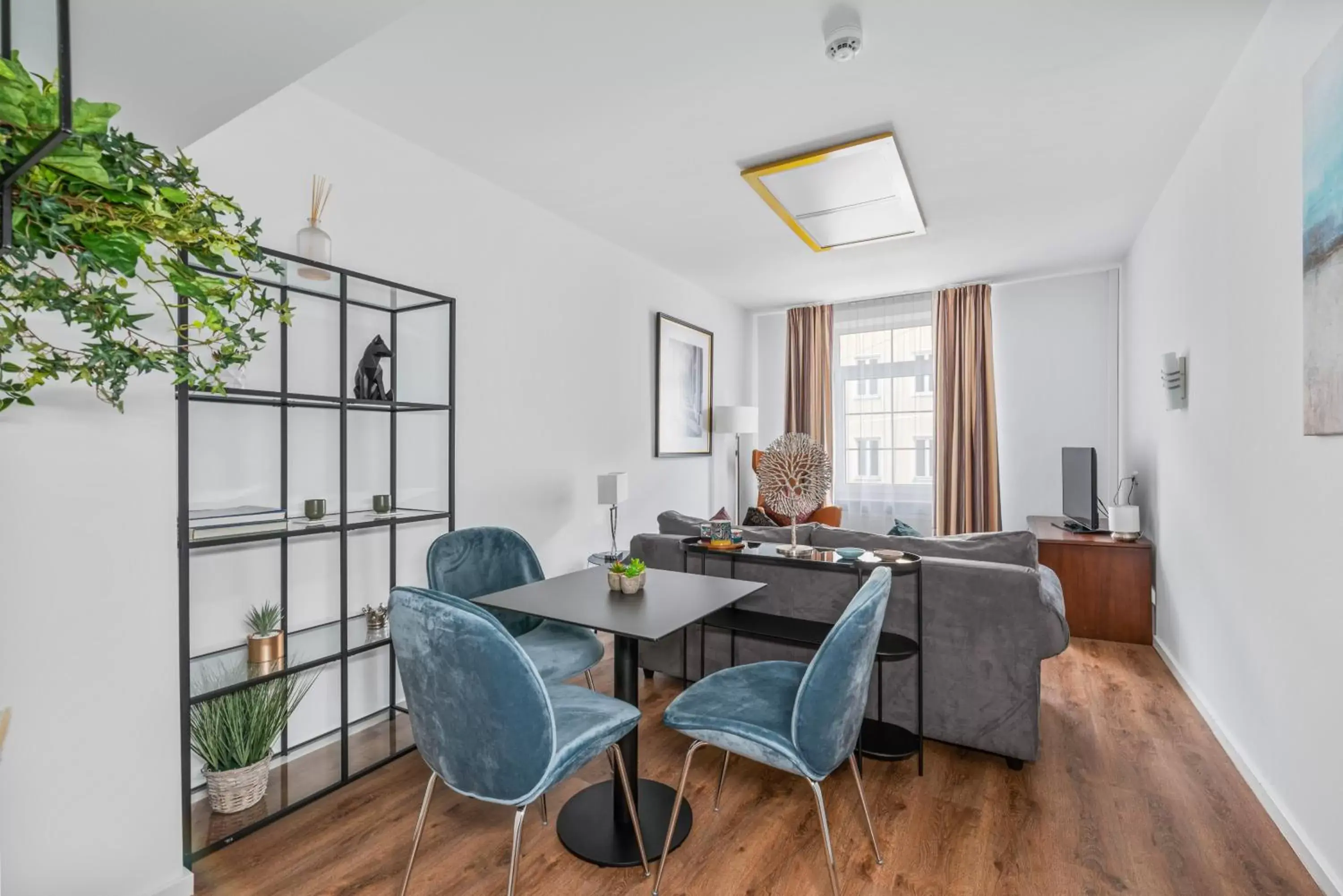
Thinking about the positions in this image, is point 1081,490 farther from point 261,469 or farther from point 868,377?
point 261,469

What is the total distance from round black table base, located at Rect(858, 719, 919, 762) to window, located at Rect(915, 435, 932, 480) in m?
3.64

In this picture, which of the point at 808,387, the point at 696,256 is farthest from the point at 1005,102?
the point at 808,387

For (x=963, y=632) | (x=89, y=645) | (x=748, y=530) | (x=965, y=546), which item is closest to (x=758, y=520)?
(x=748, y=530)

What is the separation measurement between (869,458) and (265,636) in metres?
5.13

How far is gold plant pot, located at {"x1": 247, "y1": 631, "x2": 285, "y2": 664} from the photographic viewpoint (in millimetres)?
2109

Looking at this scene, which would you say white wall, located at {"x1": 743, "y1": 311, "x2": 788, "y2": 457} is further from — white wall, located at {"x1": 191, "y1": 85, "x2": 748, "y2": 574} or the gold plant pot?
the gold plant pot

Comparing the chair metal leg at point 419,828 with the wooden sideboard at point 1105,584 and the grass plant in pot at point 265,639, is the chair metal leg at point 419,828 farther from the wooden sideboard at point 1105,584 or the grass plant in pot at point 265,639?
the wooden sideboard at point 1105,584

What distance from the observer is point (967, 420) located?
5.48 m

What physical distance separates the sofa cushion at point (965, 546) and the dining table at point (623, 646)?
2.79 feet

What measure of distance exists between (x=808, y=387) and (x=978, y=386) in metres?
1.52

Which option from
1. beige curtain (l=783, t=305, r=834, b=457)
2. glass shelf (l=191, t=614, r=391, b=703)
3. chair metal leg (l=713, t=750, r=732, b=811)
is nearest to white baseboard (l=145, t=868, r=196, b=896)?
glass shelf (l=191, t=614, r=391, b=703)

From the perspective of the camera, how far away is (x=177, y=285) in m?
0.92

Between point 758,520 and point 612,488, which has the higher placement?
point 612,488

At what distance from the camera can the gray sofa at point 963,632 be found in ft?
7.55
